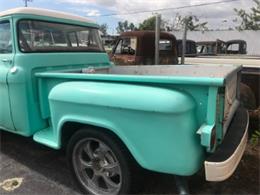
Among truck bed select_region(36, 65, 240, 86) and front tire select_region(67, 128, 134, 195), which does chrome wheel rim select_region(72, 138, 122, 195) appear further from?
truck bed select_region(36, 65, 240, 86)

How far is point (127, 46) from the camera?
9.51 m

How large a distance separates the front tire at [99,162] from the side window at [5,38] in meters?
1.54

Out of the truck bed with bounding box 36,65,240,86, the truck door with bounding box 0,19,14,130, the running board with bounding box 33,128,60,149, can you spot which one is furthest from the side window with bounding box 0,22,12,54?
the running board with bounding box 33,128,60,149

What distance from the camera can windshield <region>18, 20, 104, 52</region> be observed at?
348cm

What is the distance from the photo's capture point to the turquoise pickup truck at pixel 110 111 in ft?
7.07

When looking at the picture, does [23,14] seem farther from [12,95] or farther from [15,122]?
[15,122]

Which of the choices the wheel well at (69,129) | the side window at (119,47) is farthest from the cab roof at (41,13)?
the side window at (119,47)

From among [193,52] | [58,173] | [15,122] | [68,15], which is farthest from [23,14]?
[193,52]

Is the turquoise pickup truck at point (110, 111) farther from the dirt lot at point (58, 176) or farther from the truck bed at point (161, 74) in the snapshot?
the dirt lot at point (58, 176)

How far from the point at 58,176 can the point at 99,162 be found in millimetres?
798

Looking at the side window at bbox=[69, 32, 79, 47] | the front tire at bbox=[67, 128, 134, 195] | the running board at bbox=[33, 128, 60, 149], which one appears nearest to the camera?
the front tire at bbox=[67, 128, 134, 195]

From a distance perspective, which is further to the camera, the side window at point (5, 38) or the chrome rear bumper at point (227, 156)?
the side window at point (5, 38)

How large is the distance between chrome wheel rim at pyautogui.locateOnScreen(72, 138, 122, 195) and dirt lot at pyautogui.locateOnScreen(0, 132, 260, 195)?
218mm

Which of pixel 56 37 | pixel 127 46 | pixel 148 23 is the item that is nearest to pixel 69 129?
pixel 56 37
